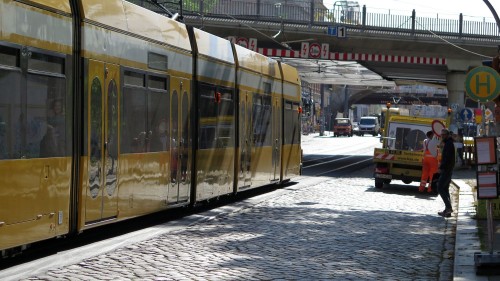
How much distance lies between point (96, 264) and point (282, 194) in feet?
43.2

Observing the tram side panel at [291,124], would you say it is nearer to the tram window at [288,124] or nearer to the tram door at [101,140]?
the tram window at [288,124]

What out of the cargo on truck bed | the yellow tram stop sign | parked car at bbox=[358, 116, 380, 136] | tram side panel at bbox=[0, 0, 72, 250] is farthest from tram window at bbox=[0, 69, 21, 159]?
parked car at bbox=[358, 116, 380, 136]

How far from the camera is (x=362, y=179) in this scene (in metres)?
33.2

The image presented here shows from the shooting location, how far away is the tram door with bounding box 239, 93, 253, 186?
795 inches

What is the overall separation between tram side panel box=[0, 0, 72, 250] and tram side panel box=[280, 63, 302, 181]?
14069 millimetres

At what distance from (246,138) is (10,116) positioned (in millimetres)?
11143

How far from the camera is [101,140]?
12.1 m

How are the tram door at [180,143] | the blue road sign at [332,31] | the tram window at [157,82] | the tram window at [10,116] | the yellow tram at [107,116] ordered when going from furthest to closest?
the blue road sign at [332,31] → the tram door at [180,143] → the tram window at [157,82] → the yellow tram at [107,116] → the tram window at [10,116]

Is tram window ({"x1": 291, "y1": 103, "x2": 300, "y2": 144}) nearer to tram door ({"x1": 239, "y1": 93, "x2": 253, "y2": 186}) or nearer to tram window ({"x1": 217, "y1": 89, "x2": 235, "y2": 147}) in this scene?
tram door ({"x1": 239, "y1": 93, "x2": 253, "y2": 186})

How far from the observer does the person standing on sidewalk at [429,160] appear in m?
26.2

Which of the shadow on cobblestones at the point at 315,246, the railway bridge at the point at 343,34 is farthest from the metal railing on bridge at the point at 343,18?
the shadow on cobblestones at the point at 315,246

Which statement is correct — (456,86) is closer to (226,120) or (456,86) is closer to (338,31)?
(338,31)

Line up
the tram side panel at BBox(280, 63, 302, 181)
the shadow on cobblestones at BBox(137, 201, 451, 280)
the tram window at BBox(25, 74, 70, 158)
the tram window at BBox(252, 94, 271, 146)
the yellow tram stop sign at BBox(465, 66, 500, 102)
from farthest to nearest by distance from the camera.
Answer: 1. the tram side panel at BBox(280, 63, 302, 181)
2. the tram window at BBox(252, 94, 271, 146)
3. the yellow tram stop sign at BBox(465, 66, 500, 102)
4. the shadow on cobblestones at BBox(137, 201, 451, 280)
5. the tram window at BBox(25, 74, 70, 158)

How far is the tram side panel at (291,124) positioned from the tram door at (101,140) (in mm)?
12365
